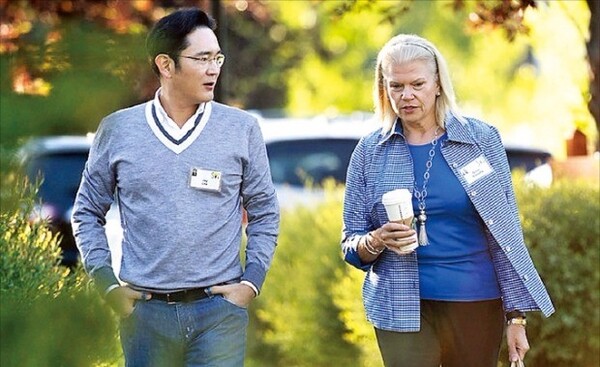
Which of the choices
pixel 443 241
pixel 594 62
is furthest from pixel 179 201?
pixel 594 62

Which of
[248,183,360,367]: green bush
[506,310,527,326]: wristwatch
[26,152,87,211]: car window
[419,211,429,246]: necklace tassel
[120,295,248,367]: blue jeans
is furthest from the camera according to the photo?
[26,152,87,211]: car window

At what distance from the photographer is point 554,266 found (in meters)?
6.84

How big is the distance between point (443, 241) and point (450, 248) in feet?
0.11

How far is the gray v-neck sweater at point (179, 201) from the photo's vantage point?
166 inches

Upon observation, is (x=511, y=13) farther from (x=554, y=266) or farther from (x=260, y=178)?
(x=260, y=178)

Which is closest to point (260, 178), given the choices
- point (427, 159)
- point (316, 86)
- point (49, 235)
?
point (427, 159)

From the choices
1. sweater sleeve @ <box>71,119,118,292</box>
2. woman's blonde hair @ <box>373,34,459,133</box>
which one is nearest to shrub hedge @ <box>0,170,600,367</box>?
sweater sleeve @ <box>71,119,118,292</box>

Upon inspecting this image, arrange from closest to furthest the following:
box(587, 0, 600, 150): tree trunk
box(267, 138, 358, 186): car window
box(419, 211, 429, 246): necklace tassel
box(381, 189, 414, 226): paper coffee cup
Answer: box(381, 189, 414, 226): paper coffee cup
box(419, 211, 429, 246): necklace tassel
box(587, 0, 600, 150): tree trunk
box(267, 138, 358, 186): car window

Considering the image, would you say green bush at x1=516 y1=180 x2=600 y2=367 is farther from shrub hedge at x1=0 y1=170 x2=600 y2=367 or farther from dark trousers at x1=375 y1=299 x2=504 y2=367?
dark trousers at x1=375 y1=299 x2=504 y2=367

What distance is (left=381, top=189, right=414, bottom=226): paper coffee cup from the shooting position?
405 cm

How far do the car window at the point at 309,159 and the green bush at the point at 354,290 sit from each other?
1.73 metres

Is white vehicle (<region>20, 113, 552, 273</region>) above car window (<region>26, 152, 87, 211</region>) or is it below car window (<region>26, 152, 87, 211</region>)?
above

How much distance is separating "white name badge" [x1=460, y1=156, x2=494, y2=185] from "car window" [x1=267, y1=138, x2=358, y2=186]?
22.0 feet

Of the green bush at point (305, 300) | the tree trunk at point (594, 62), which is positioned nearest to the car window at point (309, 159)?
the green bush at point (305, 300)
